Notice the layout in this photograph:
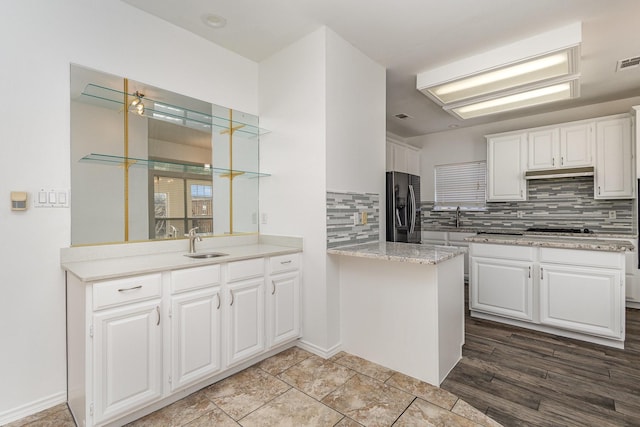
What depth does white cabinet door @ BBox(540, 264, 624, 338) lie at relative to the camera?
276 centimetres

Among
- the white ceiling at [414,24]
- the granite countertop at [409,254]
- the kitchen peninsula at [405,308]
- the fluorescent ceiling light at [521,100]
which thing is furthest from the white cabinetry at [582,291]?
the white ceiling at [414,24]

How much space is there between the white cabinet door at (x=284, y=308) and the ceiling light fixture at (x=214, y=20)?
7.00 ft

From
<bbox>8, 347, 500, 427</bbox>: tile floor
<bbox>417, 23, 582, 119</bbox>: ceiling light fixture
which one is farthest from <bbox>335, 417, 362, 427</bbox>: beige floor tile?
<bbox>417, 23, 582, 119</bbox>: ceiling light fixture

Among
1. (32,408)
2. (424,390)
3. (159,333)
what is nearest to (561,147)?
(424,390)

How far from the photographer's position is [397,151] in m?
5.11

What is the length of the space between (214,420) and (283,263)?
1.18 metres

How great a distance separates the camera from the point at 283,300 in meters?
2.62

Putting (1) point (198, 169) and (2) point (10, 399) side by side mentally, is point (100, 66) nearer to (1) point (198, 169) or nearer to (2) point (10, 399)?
(1) point (198, 169)

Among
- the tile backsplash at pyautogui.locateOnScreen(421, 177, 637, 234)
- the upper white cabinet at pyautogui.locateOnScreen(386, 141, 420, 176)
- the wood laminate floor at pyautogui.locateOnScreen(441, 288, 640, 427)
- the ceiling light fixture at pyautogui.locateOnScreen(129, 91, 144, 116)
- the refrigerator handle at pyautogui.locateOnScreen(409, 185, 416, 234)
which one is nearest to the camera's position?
the wood laminate floor at pyautogui.locateOnScreen(441, 288, 640, 427)

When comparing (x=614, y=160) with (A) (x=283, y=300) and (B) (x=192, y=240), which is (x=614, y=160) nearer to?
(A) (x=283, y=300)

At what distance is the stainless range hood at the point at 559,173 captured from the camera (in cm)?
407

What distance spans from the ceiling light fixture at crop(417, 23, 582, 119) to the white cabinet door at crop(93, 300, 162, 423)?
331 cm

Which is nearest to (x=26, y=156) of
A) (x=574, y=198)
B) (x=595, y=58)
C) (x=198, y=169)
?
(x=198, y=169)

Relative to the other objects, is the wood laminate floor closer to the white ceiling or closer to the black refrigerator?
the black refrigerator
